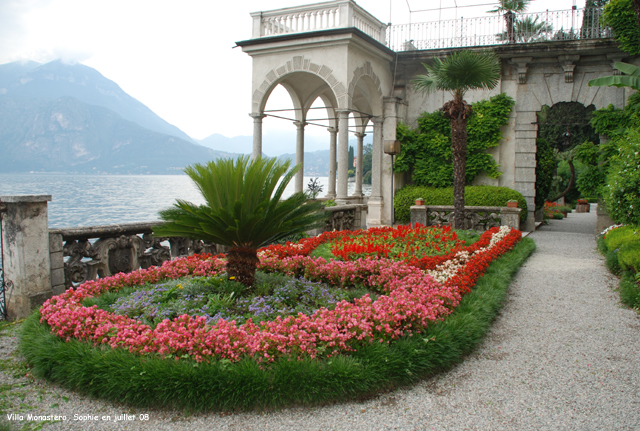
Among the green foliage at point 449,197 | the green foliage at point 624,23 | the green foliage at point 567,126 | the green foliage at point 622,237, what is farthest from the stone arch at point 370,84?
the green foliage at point 567,126

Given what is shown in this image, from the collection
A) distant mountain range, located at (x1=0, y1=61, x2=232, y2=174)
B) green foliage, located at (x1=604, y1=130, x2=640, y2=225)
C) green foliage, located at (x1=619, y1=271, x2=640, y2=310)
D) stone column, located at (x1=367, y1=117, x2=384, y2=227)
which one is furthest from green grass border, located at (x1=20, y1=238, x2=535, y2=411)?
distant mountain range, located at (x1=0, y1=61, x2=232, y2=174)

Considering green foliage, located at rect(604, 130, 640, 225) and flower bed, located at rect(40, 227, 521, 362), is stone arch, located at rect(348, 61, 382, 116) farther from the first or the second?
flower bed, located at rect(40, 227, 521, 362)

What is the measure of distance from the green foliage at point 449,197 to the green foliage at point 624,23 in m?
4.90

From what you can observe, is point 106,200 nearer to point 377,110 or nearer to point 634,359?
point 377,110

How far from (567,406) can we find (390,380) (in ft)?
4.12

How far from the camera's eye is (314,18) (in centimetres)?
1312

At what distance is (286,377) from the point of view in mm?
3084

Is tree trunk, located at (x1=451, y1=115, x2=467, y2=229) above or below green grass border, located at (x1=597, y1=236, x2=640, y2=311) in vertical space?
above

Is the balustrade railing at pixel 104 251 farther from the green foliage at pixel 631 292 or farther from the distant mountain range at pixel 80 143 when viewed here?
the distant mountain range at pixel 80 143

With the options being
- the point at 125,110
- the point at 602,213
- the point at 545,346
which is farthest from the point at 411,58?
the point at 125,110

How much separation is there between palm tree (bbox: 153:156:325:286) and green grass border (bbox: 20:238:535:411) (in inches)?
58.4

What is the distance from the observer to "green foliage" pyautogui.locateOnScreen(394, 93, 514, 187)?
1431cm

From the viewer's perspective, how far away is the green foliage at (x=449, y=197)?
1361 centimetres

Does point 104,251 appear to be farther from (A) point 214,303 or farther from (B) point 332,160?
(B) point 332,160
